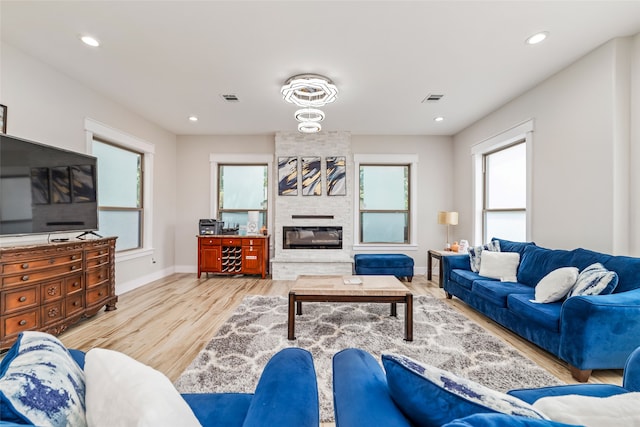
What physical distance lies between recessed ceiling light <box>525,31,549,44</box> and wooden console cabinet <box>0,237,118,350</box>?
4769 millimetres

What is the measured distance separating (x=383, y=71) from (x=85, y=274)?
12.9 feet

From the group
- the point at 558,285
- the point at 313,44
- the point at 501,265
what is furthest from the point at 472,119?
the point at 313,44

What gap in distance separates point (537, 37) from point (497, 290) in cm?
241

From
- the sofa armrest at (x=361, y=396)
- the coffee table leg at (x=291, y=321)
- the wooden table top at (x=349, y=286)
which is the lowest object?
the coffee table leg at (x=291, y=321)

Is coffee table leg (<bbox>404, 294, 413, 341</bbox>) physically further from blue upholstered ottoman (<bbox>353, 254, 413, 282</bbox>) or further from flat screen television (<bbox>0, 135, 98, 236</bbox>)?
flat screen television (<bbox>0, 135, 98, 236</bbox>)

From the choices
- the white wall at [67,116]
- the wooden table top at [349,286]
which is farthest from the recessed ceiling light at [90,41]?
the wooden table top at [349,286]

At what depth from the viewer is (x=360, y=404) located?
771mm

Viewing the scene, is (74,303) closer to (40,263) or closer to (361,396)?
(40,263)

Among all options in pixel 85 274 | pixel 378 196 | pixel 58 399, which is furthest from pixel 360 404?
pixel 378 196

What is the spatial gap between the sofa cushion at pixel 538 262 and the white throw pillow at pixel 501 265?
0.06 m

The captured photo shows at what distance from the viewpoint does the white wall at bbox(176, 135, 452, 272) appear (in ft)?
18.7

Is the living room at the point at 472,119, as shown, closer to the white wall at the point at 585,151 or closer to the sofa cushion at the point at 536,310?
the white wall at the point at 585,151

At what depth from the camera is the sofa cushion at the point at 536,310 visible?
2213 mm

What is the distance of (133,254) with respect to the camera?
173 inches
